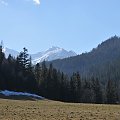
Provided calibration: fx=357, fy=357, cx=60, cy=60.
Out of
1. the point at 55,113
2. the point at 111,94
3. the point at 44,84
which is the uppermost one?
the point at 44,84

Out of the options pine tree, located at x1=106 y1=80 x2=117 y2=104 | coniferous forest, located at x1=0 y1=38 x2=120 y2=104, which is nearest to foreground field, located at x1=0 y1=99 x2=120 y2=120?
coniferous forest, located at x1=0 y1=38 x2=120 y2=104

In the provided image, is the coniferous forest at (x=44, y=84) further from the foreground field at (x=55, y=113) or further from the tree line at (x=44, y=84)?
the foreground field at (x=55, y=113)

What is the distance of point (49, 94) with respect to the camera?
368ft

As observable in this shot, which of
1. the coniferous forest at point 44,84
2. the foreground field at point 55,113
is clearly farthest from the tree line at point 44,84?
the foreground field at point 55,113

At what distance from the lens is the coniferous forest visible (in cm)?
10294

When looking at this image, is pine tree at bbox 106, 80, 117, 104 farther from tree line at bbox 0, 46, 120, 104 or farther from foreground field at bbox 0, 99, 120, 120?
foreground field at bbox 0, 99, 120, 120

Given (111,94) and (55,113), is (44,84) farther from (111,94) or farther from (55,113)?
(55,113)

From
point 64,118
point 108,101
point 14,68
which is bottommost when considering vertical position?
point 64,118

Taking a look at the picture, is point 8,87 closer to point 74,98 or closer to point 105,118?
point 74,98

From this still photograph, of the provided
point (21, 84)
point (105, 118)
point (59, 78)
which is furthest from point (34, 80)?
point (105, 118)

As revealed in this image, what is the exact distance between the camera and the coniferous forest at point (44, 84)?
103 meters

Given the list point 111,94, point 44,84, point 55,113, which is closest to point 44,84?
point 44,84

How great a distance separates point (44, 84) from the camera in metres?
113

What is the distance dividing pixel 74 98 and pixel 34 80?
1609cm
